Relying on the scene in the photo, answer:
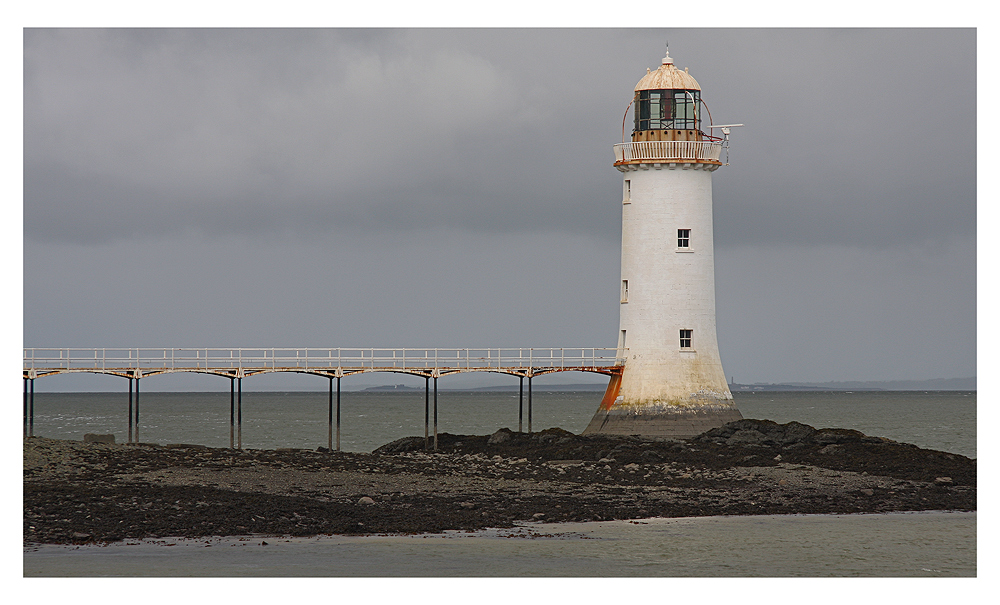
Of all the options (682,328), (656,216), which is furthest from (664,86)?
(682,328)

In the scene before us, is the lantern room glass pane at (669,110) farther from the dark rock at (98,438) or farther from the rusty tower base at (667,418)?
the dark rock at (98,438)

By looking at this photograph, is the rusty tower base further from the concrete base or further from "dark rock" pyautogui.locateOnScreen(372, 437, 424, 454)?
"dark rock" pyautogui.locateOnScreen(372, 437, 424, 454)

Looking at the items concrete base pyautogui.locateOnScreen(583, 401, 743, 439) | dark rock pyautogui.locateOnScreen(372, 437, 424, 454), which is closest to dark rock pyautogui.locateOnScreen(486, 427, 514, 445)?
dark rock pyautogui.locateOnScreen(372, 437, 424, 454)

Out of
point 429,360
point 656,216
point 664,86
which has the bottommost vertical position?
point 429,360

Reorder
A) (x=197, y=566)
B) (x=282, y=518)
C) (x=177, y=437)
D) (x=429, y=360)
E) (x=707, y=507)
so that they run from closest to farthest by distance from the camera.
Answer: (x=197, y=566)
(x=282, y=518)
(x=707, y=507)
(x=429, y=360)
(x=177, y=437)

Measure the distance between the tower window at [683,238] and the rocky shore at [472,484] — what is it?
18.5 feet

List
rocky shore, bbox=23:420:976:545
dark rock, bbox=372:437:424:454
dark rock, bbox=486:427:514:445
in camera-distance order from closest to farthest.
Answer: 1. rocky shore, bbox=23:420:976:545
2. dark rock, bbox=486:427:514:445
3. dark rock, bbox=372:437:424:454

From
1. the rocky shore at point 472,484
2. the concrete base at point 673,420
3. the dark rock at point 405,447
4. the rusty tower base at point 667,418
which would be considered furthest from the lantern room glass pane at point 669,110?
the dark rock at point 405,447

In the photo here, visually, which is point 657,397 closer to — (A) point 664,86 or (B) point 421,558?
(A) point 664,86

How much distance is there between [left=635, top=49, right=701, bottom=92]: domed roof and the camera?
38906mm

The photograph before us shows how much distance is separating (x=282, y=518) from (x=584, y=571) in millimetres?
5684

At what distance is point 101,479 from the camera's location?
2528 cm

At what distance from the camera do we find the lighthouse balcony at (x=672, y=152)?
38.3 meters

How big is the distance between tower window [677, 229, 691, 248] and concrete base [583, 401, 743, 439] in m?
4.61
